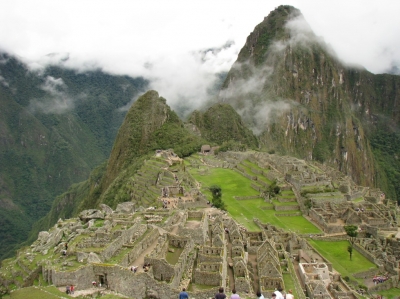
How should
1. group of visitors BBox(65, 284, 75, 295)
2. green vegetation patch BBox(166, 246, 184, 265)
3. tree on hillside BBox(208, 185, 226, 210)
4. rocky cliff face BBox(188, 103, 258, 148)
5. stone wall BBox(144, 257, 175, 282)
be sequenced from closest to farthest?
group of visitors BBox(65, 284, 75, 295)
stone wall BBox(144, 257, 175, 282)
green vegetation patch BBox(166, 246, 184, 265)
tree on hillside BBox(208, 185, 226, 210)
rocky cliff face BBox(188, 103, 258, 148)

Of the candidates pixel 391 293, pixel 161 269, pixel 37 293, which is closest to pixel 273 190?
pixel 391 293

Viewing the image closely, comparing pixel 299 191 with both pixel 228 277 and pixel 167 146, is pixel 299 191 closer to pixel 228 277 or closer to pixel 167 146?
pixel 228 277

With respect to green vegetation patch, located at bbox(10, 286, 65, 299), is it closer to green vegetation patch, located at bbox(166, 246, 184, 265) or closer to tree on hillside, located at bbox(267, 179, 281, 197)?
green vegetation patch, located at bbox(166, 246, 184, 265)

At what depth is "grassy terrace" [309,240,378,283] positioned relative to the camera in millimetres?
39850

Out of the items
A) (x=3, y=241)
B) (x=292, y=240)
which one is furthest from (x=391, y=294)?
(x=3, y=241)

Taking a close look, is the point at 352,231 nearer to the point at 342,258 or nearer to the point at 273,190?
the point at 342,258

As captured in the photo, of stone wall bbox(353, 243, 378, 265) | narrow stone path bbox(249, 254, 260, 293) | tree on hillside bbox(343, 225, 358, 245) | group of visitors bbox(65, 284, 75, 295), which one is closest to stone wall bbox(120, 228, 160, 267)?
group of visitors bbox(65, 284, 75, 295)

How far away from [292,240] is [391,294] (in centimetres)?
951

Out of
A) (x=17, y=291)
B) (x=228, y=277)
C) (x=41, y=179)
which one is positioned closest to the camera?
(x=17, y=291)

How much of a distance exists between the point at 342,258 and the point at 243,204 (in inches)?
675

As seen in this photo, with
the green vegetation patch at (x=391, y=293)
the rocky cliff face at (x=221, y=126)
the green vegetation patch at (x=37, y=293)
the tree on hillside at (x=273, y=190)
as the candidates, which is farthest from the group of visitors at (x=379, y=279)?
the rocky cliff face at (x=221, y=126)

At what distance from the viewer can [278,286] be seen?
26141mm

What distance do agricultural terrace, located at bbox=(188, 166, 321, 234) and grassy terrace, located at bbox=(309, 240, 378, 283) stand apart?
3.35m

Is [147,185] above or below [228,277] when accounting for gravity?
above
